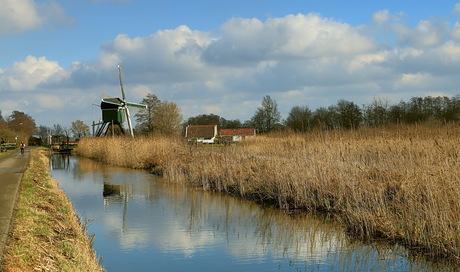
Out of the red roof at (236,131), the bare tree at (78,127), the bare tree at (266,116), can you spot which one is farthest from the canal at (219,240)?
the bare tree at (78,127)

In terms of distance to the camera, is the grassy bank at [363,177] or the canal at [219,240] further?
the grassy bank at [363,177]

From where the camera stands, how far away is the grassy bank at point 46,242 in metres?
5.82

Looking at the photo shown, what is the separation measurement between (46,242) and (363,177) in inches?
276

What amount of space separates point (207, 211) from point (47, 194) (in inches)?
165

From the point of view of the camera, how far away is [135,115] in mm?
55344

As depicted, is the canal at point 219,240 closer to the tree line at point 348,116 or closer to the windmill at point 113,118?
the tree line at point 348,116

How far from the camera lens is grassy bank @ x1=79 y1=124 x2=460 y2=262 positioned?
798 cm

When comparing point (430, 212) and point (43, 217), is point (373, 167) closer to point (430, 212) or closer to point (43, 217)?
point (430, 212)

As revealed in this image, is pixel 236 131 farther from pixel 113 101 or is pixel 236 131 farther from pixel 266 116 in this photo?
pixel 113 101

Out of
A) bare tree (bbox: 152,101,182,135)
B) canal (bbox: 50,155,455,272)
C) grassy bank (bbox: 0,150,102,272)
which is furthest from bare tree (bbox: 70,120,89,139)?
grassy bank (bbox: 0,150,102,272)

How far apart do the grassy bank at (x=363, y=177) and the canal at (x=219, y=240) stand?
477mm

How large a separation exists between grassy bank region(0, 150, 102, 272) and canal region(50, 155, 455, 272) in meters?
0.69

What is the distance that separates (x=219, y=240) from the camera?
9219 mm

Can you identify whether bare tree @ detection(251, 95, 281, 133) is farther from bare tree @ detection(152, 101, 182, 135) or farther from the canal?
the canal
